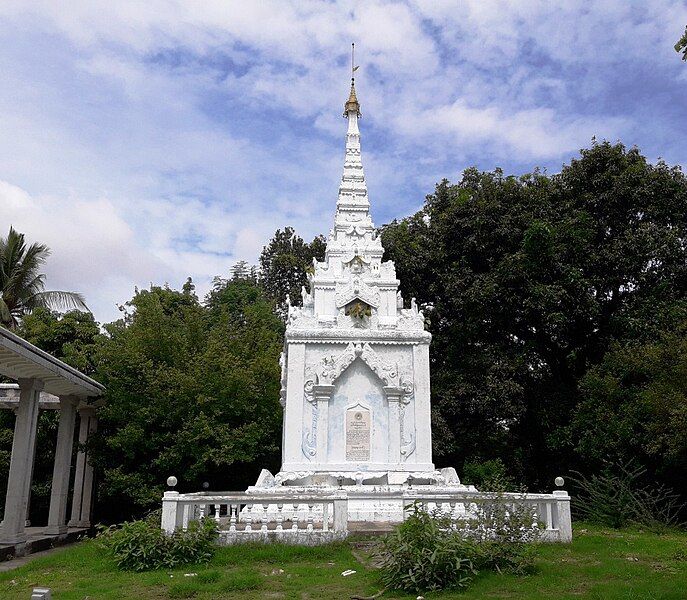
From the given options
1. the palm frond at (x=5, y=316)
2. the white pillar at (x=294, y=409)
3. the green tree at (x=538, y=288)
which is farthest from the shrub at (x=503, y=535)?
the palm frond at (x=5, y=316)

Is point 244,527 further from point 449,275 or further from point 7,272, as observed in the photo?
point 7,272

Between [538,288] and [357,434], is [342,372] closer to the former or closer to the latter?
[357,434]

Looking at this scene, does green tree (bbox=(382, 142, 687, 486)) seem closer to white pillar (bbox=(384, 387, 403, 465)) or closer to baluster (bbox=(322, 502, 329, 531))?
white pillar (bbox=(384, 387, 403, 465))

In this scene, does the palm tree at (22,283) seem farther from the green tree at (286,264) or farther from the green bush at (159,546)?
the green bush at (159,546)

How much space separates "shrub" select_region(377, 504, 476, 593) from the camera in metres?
9.68

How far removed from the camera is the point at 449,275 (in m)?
29.4

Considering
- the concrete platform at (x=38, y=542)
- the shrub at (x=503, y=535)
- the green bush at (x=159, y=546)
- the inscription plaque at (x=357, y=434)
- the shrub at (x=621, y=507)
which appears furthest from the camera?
Answer: the inscription plaque at (x=357, y=434)

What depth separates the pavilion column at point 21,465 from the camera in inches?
704

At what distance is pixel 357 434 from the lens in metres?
20.0

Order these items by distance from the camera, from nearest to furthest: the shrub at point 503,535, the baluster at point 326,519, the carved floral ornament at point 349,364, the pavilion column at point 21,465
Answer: the shrub at point 503,535 < the baluster at point 326,519 < the pavilion column at point 21,465 < the carved floral ornament at point 349,364

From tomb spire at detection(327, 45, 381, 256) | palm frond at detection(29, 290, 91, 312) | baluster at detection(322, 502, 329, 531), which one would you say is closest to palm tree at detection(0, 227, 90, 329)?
palm frond at detection(29, 290, 91, 312)

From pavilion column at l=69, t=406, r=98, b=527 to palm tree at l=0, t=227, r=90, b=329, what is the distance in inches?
281

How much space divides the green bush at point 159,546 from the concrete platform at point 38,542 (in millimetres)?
6725

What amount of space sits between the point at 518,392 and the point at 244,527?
1551 centimetres
